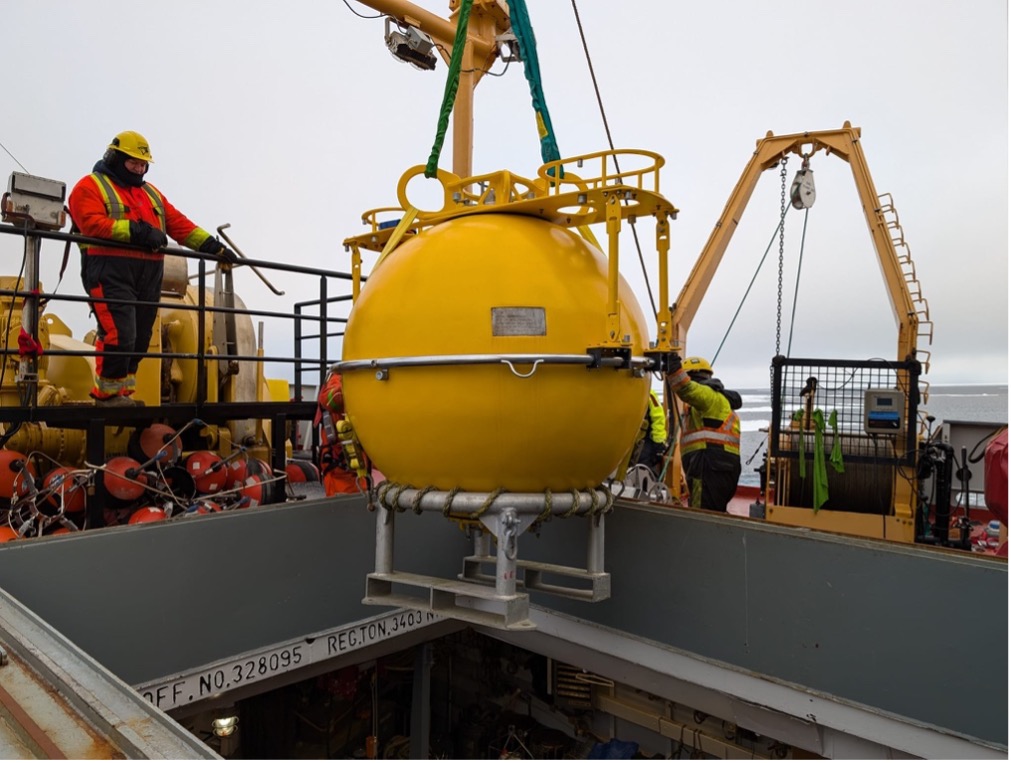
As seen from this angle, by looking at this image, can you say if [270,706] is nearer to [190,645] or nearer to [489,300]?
[190,645]

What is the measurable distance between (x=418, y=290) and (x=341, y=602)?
2.31 meters

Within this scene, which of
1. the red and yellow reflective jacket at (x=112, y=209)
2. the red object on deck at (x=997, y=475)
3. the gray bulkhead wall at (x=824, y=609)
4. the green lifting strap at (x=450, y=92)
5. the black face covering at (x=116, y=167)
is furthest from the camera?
the red object on deck at (x=997, y=475)

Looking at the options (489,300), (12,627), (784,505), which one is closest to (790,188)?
(784,505)

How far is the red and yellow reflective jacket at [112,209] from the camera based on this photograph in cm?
412

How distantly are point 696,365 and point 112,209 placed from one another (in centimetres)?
472

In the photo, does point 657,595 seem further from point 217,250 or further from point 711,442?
point 217,250

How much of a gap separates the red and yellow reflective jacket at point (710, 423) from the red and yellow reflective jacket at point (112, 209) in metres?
4.14

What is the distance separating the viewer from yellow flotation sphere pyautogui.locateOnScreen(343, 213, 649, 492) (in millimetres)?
2471

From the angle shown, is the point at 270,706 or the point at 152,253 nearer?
the point at 152,253

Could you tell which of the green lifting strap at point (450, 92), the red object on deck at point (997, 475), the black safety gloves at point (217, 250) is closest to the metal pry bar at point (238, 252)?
the black safety gloves at point (217, 250)

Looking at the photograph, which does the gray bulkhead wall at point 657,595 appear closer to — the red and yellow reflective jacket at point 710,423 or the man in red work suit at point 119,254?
the man in red work suit at point 119,254

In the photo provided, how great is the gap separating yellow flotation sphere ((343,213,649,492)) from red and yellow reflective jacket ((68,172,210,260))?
243cm

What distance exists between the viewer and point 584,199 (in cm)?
258

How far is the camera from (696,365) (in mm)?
6121
